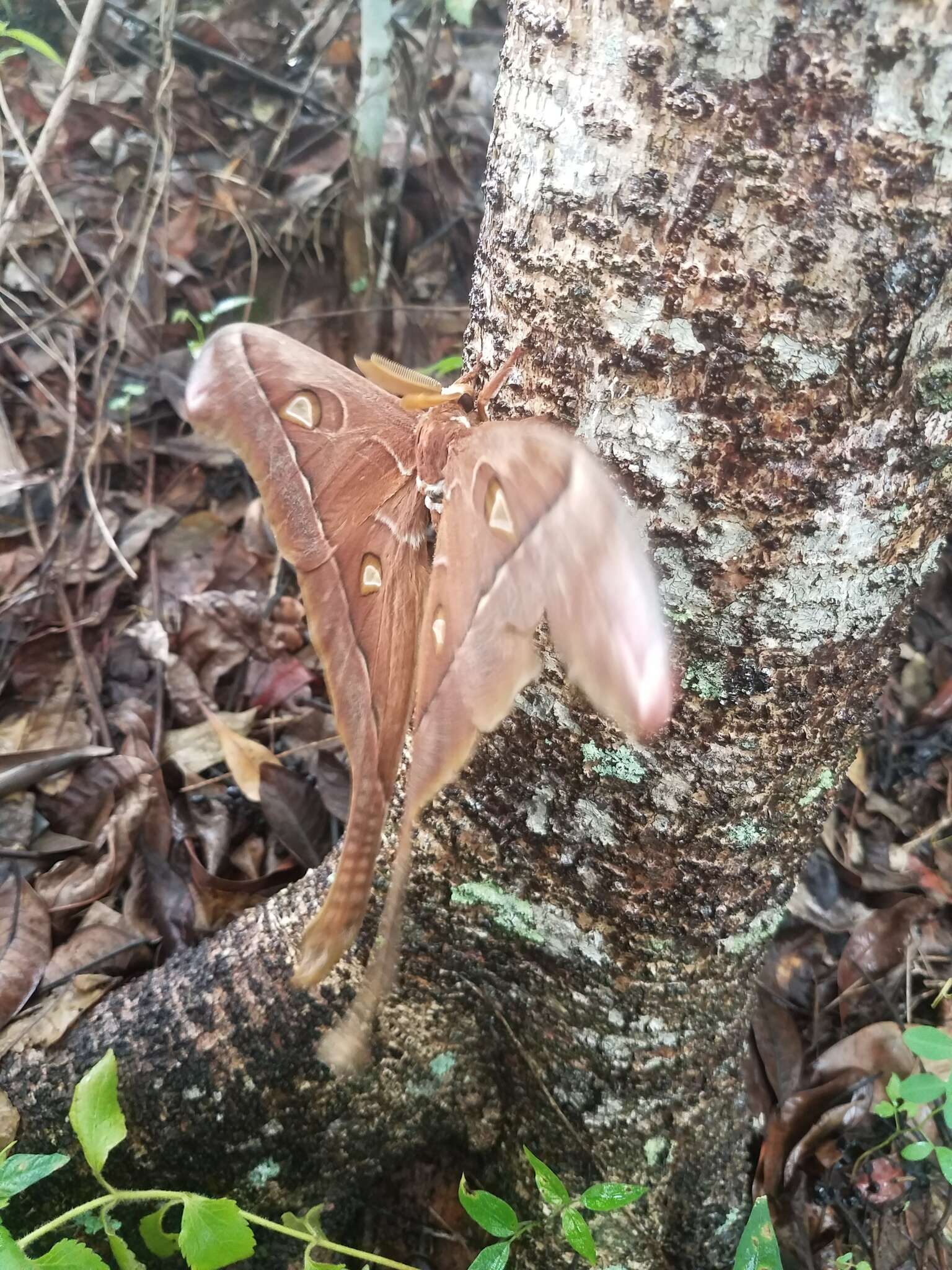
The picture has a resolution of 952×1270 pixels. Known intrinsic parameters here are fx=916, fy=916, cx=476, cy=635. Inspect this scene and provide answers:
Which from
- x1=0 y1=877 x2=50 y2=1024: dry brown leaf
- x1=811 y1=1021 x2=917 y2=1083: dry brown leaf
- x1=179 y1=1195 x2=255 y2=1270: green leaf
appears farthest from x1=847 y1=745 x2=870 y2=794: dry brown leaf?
x1=0 y1=877 x2=50 y2=1024: dry brown leaf

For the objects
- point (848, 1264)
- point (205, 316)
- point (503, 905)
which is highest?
point (205, 316)

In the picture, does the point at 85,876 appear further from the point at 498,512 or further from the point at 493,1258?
the point at 498,512

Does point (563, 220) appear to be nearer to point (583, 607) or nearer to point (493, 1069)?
point (583, 607)

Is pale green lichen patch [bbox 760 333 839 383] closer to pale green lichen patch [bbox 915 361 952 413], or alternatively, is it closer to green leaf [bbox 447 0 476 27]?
pale green lichen patch [bbox 915 361 952 413]

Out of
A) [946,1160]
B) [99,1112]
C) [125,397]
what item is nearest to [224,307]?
[125,397]

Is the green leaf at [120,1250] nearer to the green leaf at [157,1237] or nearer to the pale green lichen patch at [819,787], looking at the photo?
the green leaf at [157,1237]
